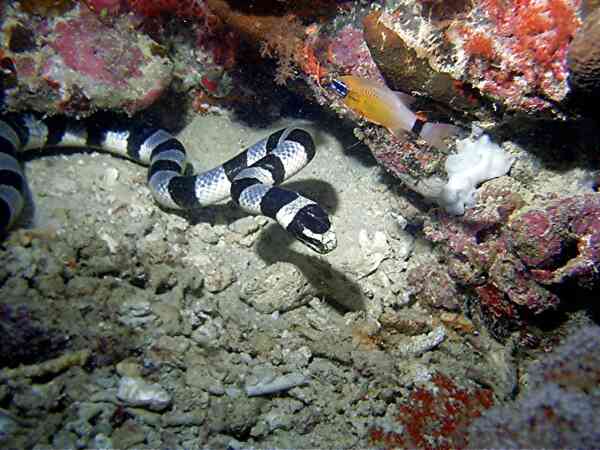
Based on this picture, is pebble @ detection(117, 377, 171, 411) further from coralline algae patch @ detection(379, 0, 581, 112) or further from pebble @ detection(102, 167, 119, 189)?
coralline algae patch @ detection(379, 0, 581, 112)

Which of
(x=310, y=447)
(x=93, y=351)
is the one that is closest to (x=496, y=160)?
(x=310, y=447)

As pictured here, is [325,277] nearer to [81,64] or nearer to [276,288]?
[276,288]

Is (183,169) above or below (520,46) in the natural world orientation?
above

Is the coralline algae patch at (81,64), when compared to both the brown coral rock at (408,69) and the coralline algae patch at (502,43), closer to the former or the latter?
the brown coral rock at (408,69)

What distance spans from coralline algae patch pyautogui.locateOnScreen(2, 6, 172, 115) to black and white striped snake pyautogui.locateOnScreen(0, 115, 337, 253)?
0.46m

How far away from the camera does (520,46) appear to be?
107 inches

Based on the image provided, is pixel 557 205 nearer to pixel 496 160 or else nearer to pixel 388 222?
pixel 496 160

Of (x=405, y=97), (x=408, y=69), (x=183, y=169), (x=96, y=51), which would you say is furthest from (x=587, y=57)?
(x=96, y=51)

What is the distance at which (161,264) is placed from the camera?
372cm

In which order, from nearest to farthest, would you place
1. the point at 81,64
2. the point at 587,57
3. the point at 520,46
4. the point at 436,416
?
the point at 587,57 → the point at 520,46 → the point at 436,416 → the point at 81,64

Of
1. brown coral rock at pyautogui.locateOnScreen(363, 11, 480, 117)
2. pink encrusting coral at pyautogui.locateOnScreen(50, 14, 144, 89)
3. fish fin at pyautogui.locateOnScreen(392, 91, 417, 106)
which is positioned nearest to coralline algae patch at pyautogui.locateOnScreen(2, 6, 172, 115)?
pink encrusting coral at pyautogui.locateOnScreen(50, 14, 144, 89)

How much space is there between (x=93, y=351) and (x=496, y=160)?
3.35 metres

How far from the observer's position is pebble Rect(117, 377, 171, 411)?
9.59ft

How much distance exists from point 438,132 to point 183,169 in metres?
2.92
